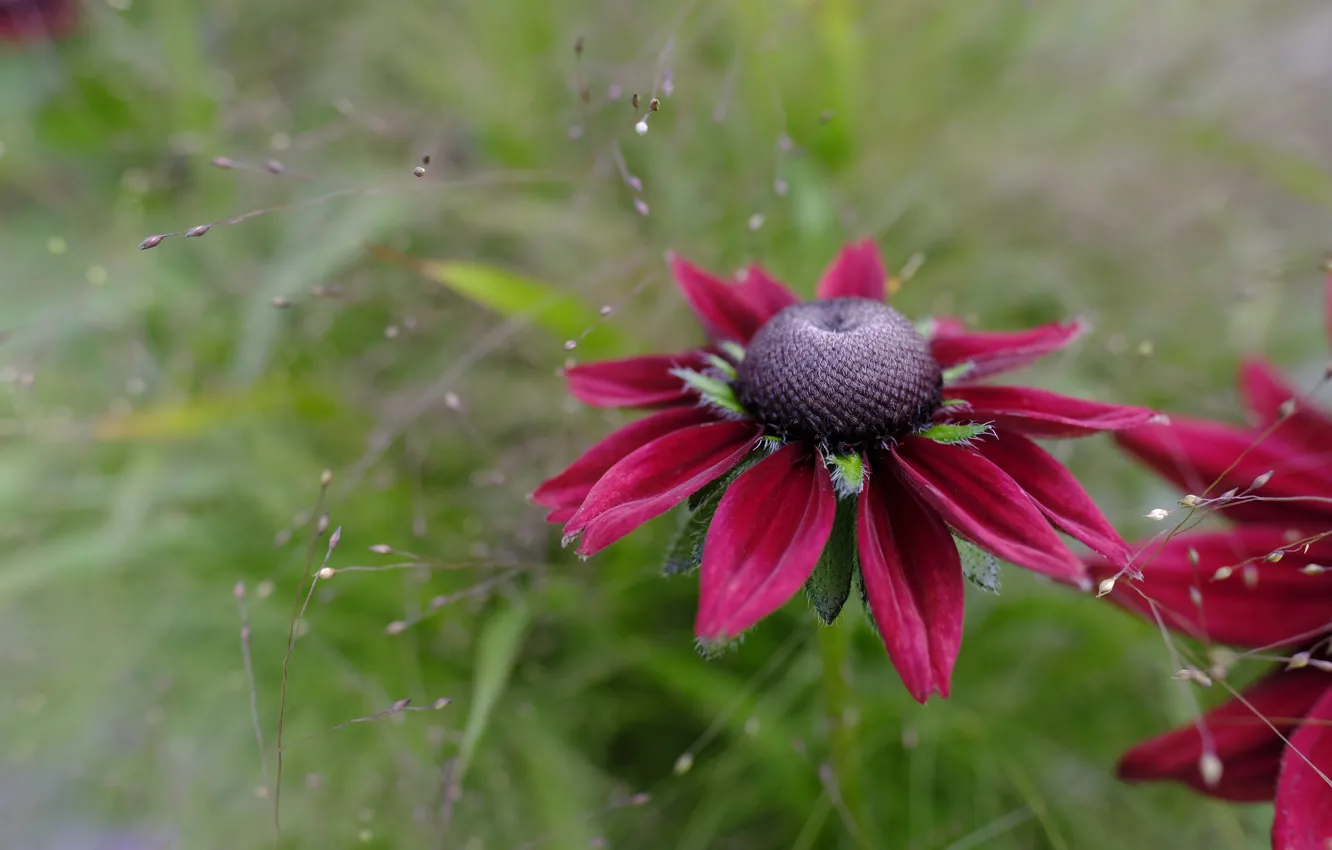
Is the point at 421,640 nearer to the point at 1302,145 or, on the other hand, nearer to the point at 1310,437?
the point at 1310,437

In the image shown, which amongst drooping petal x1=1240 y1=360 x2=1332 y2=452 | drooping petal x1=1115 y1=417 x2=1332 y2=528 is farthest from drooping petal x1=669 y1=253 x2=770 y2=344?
drooping petal x1=1240 y1=360 x2=1332 y2=452

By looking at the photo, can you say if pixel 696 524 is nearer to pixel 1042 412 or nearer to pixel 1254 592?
pixel 1042 412

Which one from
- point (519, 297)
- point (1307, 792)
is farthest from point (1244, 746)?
point (519, 297)

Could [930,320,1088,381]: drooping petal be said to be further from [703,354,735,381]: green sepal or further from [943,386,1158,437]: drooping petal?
[703,354,735,381]: green sepal

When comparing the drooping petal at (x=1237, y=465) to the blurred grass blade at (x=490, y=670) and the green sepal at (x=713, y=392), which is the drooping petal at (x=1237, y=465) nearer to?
the green sepal at (x=713, y=392)

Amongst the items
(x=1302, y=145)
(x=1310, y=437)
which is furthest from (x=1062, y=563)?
(x=1302, y=145)
